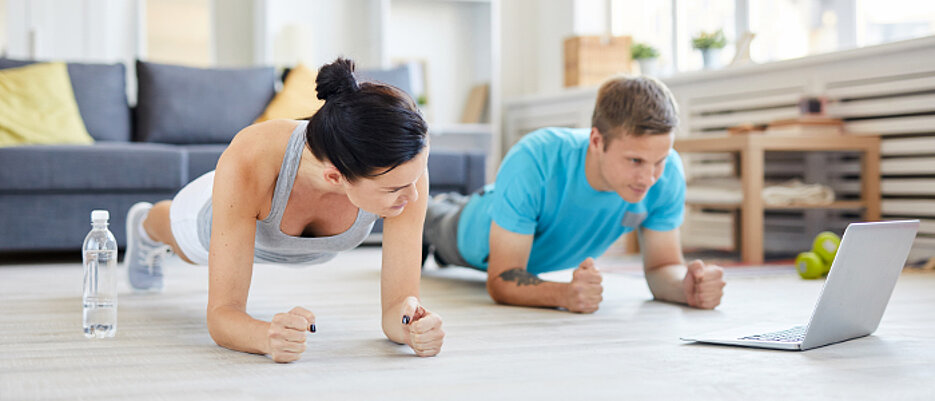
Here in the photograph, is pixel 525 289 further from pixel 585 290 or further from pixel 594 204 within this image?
pixel 594 204

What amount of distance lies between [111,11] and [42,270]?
2413mm

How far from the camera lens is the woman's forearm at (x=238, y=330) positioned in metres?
1.45

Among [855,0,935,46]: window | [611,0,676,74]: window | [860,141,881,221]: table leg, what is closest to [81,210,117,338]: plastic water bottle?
[860,141,881,221]: table leg

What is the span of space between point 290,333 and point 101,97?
337 centimetres

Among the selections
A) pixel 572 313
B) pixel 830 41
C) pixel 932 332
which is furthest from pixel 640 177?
pixel 830 41

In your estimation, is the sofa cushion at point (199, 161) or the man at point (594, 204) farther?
the sofa cushion at point (199, 161)

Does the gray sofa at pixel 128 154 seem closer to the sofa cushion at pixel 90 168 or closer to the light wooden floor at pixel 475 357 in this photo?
the sofa cushion at pixel 90 168

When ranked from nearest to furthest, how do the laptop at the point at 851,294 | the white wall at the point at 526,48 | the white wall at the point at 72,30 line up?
the laptop at the point at 851,294 < the white wall at the point at 72,30 < the white wall at the point at 526,48

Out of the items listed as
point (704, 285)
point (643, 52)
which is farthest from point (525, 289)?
point (643, 52)

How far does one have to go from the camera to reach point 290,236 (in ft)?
5.71

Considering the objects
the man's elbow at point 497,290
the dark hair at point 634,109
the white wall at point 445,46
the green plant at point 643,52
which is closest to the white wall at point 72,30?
the white wall at point 445,46

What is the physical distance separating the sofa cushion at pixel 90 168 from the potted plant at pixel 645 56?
2.51m

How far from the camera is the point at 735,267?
3279 mm

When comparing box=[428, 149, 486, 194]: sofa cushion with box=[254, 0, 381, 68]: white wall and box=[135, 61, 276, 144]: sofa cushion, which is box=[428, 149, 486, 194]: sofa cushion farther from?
box=[254, 0, 381, 68]: white wall
